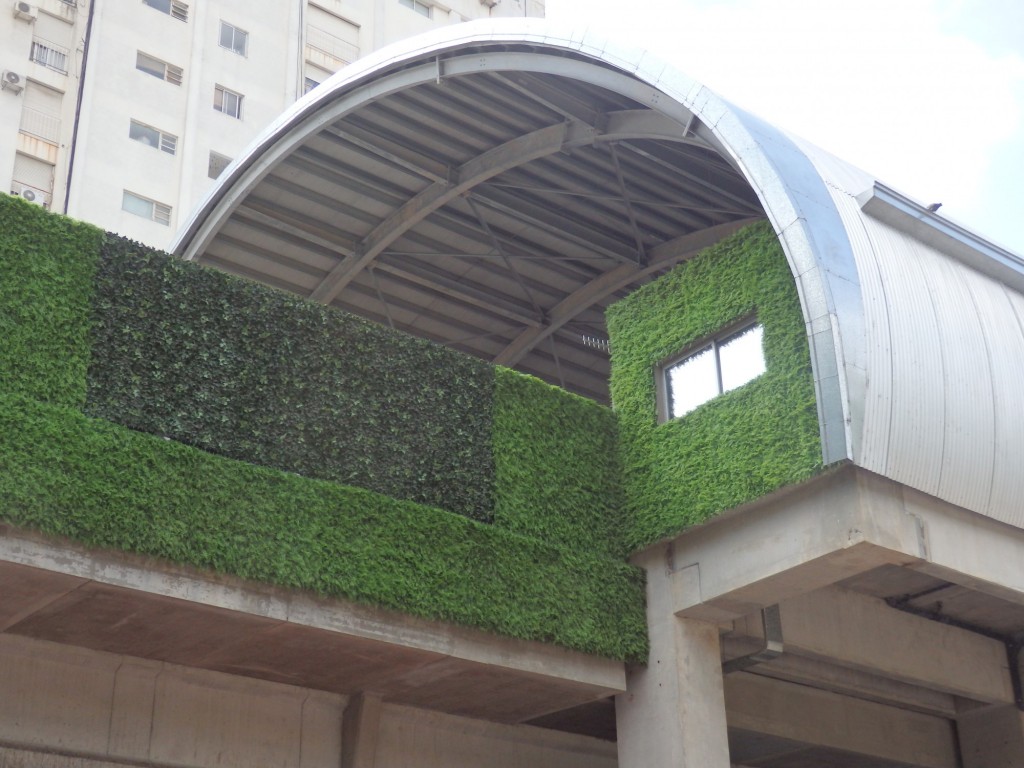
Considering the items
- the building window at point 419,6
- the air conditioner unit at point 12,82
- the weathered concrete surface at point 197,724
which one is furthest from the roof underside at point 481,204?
the building window at point 419,6

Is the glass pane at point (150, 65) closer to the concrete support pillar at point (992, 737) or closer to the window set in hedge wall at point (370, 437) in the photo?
the window set in hedge wall at point (370, 437)

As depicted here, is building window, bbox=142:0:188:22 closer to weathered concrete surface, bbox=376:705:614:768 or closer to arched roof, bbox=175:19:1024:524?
arched roof, bbox=175:19:1024:524

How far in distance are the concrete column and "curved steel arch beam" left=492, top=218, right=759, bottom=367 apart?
30.1 feet

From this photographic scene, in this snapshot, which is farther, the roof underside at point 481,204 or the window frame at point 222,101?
the window frame at point 222,101

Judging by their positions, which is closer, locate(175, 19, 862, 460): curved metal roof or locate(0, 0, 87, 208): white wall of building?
locate(175, 19, 862, 460): curved metal roof

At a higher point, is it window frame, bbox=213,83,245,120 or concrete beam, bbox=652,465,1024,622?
window frame, bbox=213,83,245,120

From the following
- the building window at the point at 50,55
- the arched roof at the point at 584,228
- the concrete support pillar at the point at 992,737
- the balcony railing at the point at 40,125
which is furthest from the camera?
the building window at the point at 50,55

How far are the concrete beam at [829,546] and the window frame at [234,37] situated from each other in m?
35.4

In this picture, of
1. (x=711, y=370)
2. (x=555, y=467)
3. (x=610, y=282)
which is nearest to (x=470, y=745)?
(x=555, y=467)

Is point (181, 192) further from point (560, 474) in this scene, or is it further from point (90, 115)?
point (560, 474)

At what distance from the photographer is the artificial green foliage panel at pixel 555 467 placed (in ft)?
62.7

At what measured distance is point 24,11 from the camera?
1743 inches

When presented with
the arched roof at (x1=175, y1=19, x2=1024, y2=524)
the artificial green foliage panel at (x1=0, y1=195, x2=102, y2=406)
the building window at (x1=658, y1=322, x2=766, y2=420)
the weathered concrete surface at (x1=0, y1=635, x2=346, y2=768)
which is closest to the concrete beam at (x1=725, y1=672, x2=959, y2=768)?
the building window at (x1=658, y1=322, x2=766, y2=420)

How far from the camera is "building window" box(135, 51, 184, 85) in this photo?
Answer: 46250 mm
